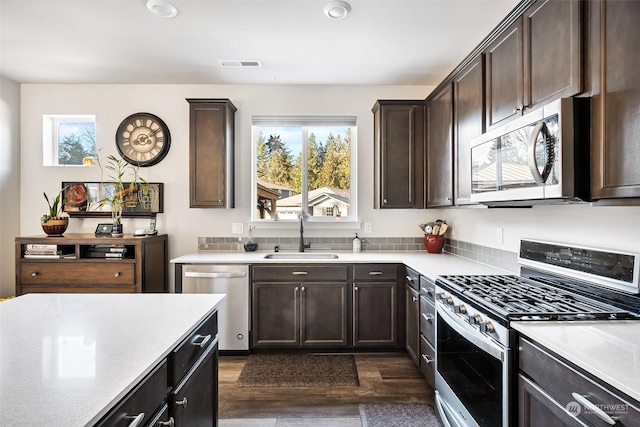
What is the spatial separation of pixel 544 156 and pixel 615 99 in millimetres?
311

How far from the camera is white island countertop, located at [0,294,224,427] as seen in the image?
2.37 ft

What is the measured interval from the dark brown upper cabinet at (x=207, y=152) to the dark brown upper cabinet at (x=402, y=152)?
1597 millimetres

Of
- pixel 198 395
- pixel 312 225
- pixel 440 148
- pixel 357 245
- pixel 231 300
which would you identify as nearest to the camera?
pixel 198 395

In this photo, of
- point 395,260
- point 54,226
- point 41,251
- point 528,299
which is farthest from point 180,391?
point 54,226

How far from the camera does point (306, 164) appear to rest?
3.67 meters

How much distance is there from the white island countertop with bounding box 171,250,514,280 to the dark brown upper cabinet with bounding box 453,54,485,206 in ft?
1.73

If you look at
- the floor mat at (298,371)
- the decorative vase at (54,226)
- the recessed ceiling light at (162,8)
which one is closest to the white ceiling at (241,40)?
the recessed ceiling light at (162,8)

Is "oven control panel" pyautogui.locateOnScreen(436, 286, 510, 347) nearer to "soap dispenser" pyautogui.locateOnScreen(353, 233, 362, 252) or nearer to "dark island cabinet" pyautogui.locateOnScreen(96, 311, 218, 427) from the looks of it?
"dark island cabinet" pyautogui.locateOnScreen(96, 311, 218, 427)

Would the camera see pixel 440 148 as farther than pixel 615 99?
Yes

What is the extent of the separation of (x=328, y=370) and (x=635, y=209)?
7.46 ft

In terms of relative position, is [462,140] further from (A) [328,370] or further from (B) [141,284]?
(B) [141,284]

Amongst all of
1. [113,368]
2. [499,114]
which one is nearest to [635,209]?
[499,114]

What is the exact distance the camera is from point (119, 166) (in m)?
3.54

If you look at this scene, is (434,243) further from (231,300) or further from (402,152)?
(231,300)
